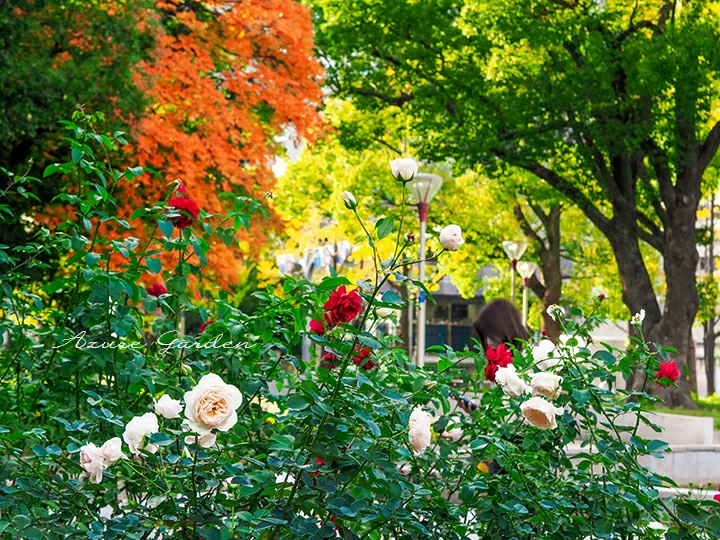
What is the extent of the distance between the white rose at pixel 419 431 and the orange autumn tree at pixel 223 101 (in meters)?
9.28

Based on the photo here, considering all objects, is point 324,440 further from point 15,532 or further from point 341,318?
point 15,532

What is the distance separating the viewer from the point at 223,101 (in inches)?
517

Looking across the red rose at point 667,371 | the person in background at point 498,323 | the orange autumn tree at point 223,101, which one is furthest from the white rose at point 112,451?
the orange autumn tree at point 223,101

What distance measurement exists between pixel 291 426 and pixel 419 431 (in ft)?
1.27

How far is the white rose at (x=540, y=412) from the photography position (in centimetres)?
315

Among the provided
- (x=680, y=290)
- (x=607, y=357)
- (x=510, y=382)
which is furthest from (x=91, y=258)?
(x=680, y=290)

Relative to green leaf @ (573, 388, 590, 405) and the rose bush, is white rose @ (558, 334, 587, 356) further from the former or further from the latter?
green leaf @ (573, 388, 590, 405)

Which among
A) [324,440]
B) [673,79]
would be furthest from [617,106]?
[324,440]

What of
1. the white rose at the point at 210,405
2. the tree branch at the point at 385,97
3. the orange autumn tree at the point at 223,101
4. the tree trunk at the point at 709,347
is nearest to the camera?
the white rose at the point at 210,405

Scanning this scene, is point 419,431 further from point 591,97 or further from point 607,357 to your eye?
point 591,97

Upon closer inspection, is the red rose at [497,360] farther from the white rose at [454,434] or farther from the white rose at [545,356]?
the white rose at [454,434]

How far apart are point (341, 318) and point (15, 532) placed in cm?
105

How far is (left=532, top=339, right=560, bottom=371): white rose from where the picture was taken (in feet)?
11.6

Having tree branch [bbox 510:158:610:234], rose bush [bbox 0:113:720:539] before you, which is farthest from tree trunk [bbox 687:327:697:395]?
rose bush [bbox 0:113:720:539]
